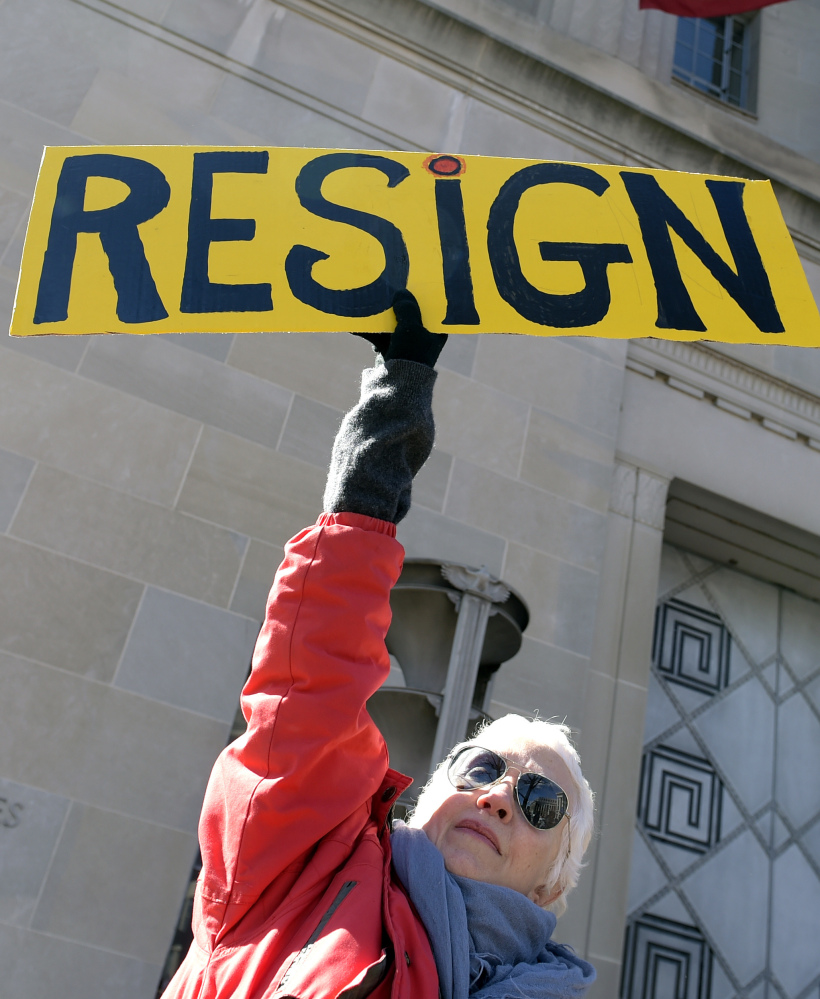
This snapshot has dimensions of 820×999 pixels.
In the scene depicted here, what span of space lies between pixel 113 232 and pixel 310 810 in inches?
65.1

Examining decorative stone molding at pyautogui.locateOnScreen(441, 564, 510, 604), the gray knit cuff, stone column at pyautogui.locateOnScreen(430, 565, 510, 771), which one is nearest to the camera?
the gray knit cuff

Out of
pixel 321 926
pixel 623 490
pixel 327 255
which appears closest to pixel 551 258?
pixel 327 255

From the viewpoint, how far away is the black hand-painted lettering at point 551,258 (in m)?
2.55

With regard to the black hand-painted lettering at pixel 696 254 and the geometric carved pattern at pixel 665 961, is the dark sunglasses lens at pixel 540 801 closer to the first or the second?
the black hand-painted lettering at pixel 696 254

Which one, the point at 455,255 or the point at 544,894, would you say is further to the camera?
the point at 455,255

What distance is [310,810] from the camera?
1.79 m

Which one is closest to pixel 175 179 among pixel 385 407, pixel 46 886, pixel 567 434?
pixel 385 407

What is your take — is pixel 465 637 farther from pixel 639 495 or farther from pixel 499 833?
pixel 639 495

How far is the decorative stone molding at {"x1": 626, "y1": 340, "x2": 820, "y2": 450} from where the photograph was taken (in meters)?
6.62

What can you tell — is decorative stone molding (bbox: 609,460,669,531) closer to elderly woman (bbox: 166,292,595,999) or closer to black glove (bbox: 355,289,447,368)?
black glove (bbox: 355,289,447,368)

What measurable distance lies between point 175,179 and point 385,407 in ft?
3.89

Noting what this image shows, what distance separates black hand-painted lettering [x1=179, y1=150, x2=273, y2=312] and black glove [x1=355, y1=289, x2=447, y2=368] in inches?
13.0

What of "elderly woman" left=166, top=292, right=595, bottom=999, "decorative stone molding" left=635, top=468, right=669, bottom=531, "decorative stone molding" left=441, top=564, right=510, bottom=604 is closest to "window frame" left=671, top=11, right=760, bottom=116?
"decorative stone molding" left=635, top=468, right=669, bottom=531

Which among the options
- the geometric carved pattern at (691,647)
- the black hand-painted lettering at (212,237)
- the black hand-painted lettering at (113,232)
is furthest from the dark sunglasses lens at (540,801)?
the geometric carved pattern at (691,647)
